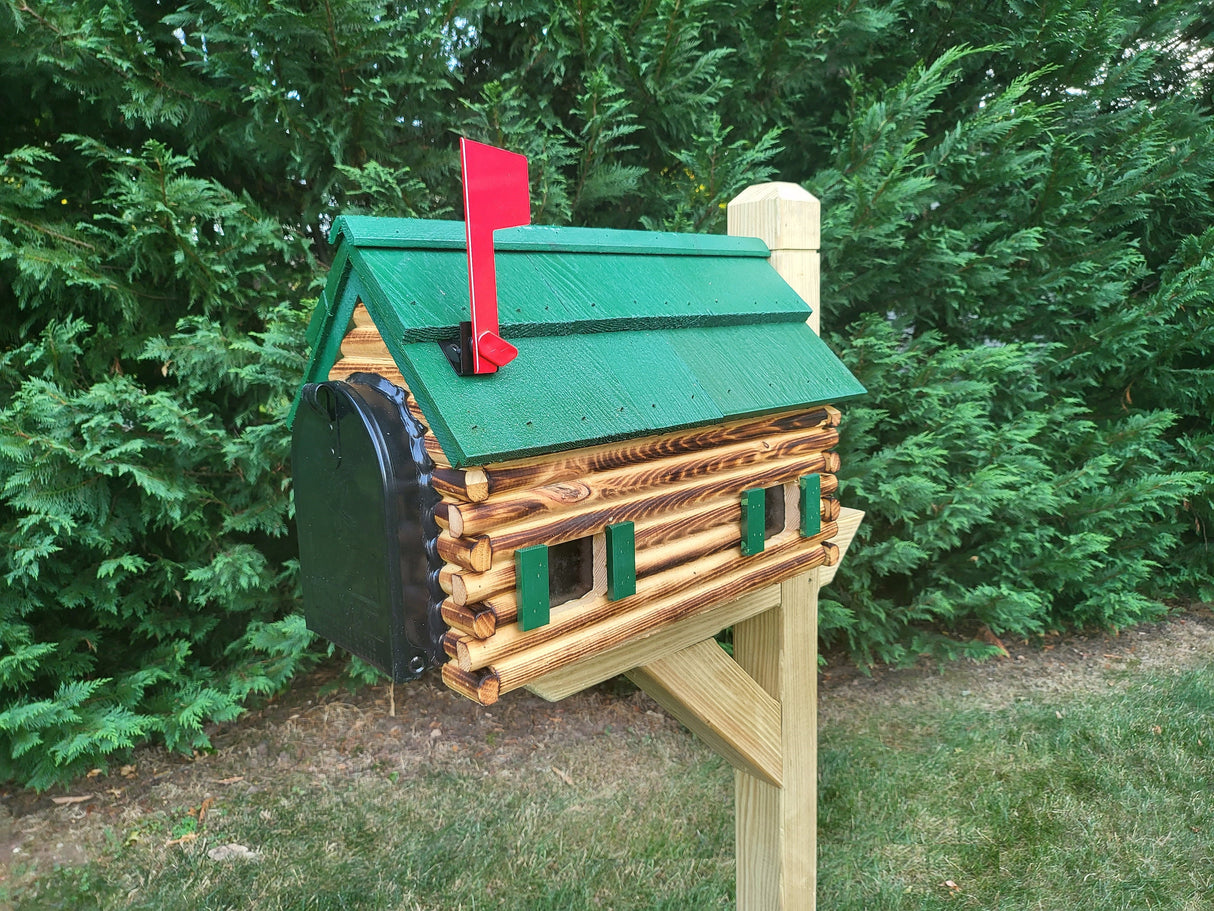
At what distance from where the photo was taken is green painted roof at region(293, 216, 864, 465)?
0.96m

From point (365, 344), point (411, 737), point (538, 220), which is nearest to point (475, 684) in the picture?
point (365, 344)

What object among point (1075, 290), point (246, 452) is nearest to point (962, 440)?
point (1075, 290)

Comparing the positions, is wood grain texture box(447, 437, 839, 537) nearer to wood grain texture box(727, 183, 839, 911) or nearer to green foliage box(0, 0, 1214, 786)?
Answer: wood grain texture box(727, 183, 839, 911)

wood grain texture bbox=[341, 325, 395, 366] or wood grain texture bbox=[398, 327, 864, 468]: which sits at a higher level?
wood grain texture bbox=[341, 325, 395, 366]

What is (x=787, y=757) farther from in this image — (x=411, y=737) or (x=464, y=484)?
(x=411, y=737)

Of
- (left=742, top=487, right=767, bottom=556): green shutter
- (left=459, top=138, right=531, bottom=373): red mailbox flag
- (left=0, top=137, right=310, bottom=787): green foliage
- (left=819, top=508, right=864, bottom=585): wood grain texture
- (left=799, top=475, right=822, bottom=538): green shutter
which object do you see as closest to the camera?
(left=459, top=138, right=531, bottom=373): red mailbox flag

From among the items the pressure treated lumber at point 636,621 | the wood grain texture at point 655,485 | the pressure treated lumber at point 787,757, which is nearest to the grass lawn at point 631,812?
the pressure treated lumber at point 787,757

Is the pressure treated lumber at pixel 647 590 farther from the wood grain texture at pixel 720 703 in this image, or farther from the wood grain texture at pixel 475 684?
the wood grain texture at pixel 720 703

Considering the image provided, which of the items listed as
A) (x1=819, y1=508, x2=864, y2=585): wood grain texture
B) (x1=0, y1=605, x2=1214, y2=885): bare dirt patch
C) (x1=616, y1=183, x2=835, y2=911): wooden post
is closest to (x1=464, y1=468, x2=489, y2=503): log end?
(x1=616, y1=183, x2=835, y2=911): wooden post

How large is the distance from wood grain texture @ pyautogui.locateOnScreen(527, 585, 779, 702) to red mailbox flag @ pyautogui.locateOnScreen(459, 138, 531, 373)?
438 mm

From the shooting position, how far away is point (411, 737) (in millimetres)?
3387

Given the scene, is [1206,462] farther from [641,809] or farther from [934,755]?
[641,809]

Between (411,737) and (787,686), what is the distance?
87.8 inches

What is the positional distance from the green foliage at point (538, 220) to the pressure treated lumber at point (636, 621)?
207 cm
